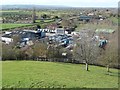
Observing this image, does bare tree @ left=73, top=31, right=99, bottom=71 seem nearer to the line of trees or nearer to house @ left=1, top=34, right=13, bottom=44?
the line of trees

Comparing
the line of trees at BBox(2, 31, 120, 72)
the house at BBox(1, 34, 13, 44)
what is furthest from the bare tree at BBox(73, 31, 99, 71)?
the house at BBox(1, 34, 13, 44)

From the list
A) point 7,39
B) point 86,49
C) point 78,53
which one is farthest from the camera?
point 7,39

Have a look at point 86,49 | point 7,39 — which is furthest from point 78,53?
point 7,39

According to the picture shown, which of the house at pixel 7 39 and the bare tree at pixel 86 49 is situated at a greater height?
the bare tree at pixel 86 49

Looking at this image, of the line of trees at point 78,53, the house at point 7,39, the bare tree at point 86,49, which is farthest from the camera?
the house at point 7,39

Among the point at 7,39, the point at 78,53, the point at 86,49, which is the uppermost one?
the point at 86,49

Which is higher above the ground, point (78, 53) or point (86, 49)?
point (86, 49)

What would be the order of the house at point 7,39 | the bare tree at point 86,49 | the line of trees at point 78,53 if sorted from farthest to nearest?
the house at point 7,39, the line of trees at point 78,53, the bare tree at point 86,49

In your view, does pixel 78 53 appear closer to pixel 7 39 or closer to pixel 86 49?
pixel 86 49

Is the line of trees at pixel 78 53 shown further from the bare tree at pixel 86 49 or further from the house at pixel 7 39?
the house at pixel 7 39

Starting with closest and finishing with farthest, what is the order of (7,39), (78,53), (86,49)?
(86,49) → (78,53) → (7,39)

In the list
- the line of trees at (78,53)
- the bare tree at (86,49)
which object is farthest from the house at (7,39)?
the bare tree at (86,49)

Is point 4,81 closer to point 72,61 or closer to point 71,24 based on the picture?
point 72,61

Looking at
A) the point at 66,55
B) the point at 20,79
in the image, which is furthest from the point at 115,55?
the point at 20,79
